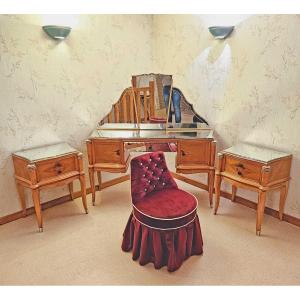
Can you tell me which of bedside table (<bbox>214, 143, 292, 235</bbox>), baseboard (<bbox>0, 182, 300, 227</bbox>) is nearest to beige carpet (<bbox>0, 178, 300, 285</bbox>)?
baseboard (<bbox>0, 182, 300, 227</bbox>)

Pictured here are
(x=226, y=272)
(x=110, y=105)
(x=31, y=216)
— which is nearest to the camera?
(x=226, y=272)

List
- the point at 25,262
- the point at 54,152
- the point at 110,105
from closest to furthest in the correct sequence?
the point at 25,262, the point at 54,152, the point at 110,105

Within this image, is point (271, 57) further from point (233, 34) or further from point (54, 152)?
point (54, 152)

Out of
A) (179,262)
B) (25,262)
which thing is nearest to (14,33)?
(25,262)

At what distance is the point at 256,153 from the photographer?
8.64 feet

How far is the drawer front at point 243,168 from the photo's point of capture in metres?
2.48

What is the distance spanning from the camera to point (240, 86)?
2.92m

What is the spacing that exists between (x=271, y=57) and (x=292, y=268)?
5.64 feet

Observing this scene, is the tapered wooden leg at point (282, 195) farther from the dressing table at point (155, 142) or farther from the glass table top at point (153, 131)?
the glass table top at point (153, 131)

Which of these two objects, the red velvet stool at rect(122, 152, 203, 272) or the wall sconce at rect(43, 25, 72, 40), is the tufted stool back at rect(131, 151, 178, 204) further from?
the wall sconce at rect(43, 25, 72, 40)

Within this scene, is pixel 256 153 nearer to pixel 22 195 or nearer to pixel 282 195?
pixel 282 195

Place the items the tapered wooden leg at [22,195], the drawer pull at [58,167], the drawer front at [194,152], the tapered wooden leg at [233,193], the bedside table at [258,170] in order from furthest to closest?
the tapered wooden leg at [233,193] → the drawer front at [194,152] → the tapered wooden leg at [22,195] → the drawer pull at [58,167] → the bedside table at [258,170]

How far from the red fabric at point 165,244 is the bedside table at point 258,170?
2.00 feet

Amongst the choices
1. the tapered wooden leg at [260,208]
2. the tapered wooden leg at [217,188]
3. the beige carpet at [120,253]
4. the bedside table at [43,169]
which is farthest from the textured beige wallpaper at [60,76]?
the tapered wooden leg at [260,208]
